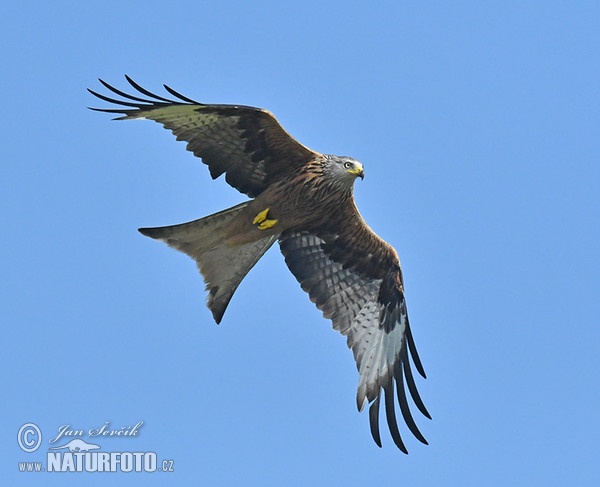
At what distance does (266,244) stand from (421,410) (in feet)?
8.16

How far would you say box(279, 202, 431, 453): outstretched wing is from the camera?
41.4 feet

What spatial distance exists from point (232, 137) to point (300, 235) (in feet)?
5.09

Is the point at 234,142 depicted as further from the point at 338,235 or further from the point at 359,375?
the point at 359,375

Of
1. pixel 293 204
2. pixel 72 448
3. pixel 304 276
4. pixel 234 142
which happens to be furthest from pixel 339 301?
pixel 72 448

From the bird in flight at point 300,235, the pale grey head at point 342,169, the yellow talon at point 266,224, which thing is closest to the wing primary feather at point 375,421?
the bird in flight at point 300,235

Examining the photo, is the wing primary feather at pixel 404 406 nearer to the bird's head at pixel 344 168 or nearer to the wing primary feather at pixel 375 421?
the wing primary feather at pixel 375 421

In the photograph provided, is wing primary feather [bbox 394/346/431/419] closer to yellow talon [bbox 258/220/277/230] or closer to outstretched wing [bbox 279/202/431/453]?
outstretched wing [bbox 279/202/431/453]

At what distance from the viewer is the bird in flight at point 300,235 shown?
11.6m

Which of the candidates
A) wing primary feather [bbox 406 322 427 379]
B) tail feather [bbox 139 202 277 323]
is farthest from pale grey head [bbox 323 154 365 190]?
wing primary feather [bbox 406 322 427 379]

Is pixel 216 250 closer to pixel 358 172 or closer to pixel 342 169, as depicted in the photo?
pixel 342 169

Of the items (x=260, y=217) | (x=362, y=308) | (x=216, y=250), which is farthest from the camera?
(x=362, y=308)

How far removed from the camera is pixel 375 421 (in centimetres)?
1240

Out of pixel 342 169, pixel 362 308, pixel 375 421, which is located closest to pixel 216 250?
pixel 342 169

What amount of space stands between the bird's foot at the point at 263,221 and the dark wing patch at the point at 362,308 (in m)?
0.66
